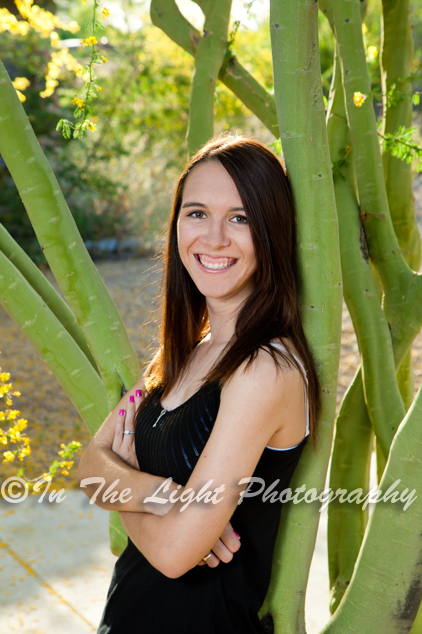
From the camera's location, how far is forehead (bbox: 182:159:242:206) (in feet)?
4.85

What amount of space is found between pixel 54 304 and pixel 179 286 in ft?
1.65

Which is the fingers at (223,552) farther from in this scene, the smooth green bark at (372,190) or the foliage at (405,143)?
the foliage at (405,143)

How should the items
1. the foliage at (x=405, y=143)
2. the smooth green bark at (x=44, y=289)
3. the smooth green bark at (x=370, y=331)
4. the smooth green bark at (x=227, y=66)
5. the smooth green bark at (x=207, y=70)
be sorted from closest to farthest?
the foliage at (x=405, y=143) → the smooth green bark at (x=44, y=289) → the smooth green bark at (x=370, y=331) → the smooth green bark at (x=207, y=70) → the smooth green bark at (x=227, y=66)

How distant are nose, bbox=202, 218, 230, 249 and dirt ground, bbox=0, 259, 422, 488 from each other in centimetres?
244

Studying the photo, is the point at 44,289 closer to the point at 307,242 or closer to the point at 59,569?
the point at 307,242

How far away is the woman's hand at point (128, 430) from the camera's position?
165 cm

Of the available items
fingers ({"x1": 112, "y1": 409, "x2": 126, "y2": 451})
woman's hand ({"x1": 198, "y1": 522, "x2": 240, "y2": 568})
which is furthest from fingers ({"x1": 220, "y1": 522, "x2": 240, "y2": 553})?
fingers ({"x1": 112, "y1": 409, "x2": 126, "y2": 451})

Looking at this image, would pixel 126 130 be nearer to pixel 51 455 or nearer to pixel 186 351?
pixel 51 455

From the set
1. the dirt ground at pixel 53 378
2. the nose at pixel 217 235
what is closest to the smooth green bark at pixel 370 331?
the nose at pixel 217 235

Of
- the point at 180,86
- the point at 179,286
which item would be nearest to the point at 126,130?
the point at 180,86

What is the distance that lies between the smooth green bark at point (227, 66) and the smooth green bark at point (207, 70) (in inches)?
5.1

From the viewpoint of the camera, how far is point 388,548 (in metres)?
1.25

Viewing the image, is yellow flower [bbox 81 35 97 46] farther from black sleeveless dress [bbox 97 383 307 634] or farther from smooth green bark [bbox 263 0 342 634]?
black sleeveless dress [bbox 97 383 307 634]

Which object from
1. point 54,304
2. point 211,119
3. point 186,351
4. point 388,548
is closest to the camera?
point 388,548
